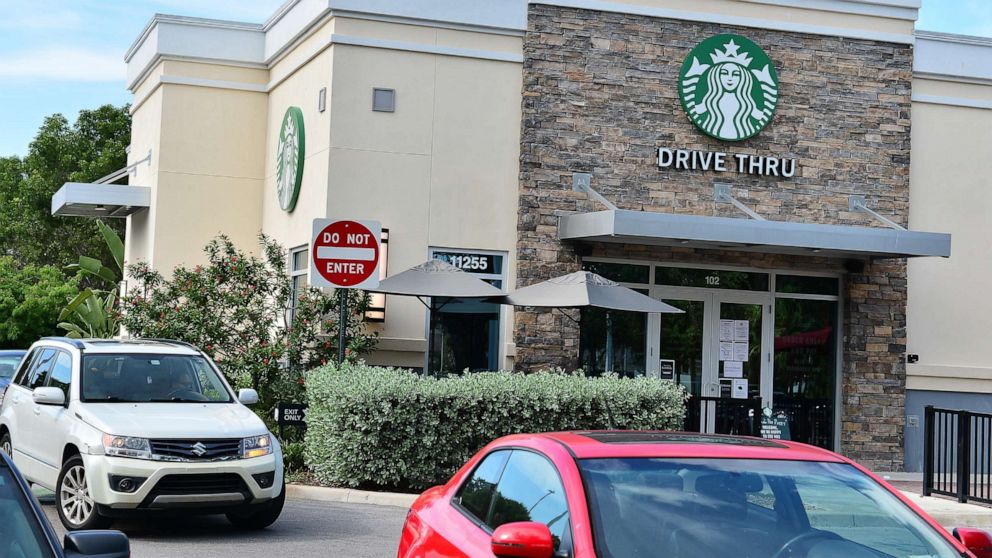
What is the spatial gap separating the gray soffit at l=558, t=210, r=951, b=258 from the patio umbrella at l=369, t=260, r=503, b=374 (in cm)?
191

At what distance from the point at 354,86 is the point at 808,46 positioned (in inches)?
283

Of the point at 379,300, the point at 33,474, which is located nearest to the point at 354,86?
the point at 379,300

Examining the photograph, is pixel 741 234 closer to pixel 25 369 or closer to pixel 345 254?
pixel 345 254

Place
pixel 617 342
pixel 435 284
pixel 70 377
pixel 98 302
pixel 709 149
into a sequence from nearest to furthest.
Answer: pixel 70 377 → pixel 435 284 → pixel 617 342 → pixel 709 149 → pixel 98 302

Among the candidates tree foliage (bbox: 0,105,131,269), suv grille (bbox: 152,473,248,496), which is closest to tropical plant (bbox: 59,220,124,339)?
suv grille (bbox: 152,473,248,496)

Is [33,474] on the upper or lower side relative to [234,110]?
lower

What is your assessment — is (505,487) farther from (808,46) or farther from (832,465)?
(808,46)

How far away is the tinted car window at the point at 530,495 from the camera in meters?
5.23

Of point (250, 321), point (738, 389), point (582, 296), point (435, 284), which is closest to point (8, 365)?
point (250, 321)

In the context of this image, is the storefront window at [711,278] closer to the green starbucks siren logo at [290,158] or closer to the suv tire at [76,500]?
the green starbucks siren logo at [290,158]

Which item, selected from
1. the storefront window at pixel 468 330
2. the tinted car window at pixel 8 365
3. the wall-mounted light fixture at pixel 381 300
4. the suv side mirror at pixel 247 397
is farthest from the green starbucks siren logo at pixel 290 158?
the suv side mirror at pixel 247 397

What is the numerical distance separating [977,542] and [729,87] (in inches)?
590

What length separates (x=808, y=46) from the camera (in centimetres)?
2005

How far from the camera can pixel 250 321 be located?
1864 centimetres
